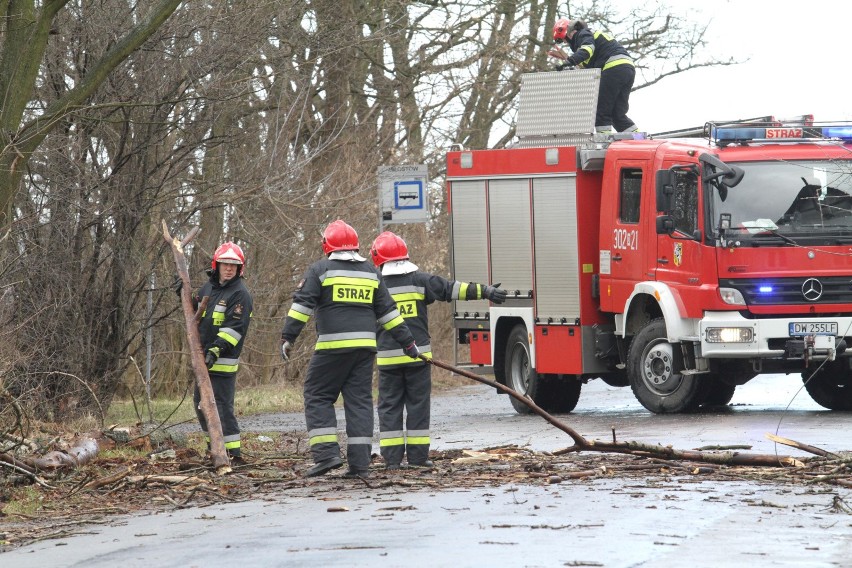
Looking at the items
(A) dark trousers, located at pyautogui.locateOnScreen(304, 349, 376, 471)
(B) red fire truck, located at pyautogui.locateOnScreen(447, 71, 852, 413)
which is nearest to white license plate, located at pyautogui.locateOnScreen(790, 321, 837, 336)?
(B) red fire truck, located at pyautogui.locateOnScreen(447, 71, 852, 413)

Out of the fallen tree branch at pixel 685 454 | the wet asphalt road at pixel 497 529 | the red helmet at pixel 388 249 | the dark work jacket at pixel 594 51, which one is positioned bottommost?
the wet asphalt road at pixel 497 529

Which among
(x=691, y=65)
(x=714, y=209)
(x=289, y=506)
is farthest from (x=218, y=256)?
(x=691, y=65)

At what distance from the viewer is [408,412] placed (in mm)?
11109

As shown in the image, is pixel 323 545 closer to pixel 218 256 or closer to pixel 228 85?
pixel 218 256

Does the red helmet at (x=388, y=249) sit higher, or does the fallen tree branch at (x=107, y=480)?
the red helmet at (x=388, y=249)

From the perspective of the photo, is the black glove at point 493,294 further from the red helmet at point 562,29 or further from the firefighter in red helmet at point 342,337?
the red helmet at point 562,29

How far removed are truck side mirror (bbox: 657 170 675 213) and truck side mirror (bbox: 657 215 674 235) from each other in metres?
0.05

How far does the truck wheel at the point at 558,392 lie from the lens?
17.0 m

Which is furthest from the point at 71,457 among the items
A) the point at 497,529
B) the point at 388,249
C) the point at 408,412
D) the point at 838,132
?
the point at 838,132

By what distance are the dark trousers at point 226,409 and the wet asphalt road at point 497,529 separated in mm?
1631

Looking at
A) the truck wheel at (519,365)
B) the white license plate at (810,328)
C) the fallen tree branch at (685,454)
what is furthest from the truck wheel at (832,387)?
the fallen tree branch at (685,454)

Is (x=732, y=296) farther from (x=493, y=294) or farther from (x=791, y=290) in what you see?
(x=493, y=294)

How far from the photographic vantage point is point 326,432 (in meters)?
10.6

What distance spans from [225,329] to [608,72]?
711 centimetres
